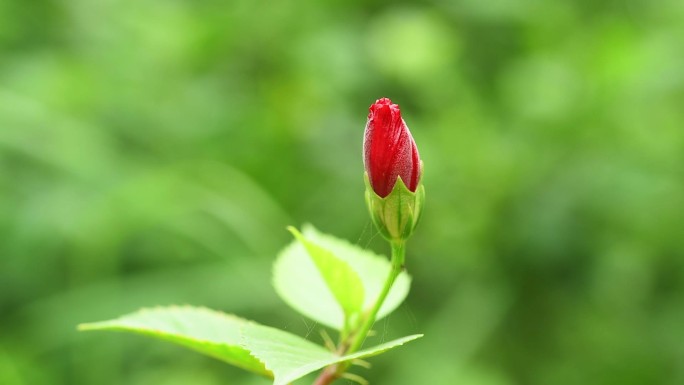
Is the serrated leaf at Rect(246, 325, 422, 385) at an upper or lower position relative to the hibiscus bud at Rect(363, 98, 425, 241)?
lower

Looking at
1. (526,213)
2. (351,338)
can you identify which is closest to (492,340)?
(526,213)

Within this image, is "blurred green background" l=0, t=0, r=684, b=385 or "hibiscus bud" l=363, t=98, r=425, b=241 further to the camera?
"blurred green background" l=0, t=0, r=684, b=385

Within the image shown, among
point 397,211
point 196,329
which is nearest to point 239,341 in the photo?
point 196,329

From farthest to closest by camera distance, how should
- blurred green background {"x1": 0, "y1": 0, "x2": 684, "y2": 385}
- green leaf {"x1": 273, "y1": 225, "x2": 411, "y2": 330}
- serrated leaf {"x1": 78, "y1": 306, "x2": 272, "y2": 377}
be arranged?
blurred green background {"x1": 0, "y1": 0, "x2": 684, "y2": 385}
green leaf {"x1": 273, "y1": 225, "x2": 411, "y2": 330}
serrated leaf {"x1": 78, "y1": 306, "x2": 272, "y2": 377}

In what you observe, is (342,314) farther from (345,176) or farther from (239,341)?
(345,176)

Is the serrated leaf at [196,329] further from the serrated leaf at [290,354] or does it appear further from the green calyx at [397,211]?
the green calyx at [397,211]

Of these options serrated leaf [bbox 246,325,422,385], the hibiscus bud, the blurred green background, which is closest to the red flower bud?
the hibiscus bud

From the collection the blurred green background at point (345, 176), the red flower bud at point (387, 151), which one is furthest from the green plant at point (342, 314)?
the blurred green background at point (345, 176)

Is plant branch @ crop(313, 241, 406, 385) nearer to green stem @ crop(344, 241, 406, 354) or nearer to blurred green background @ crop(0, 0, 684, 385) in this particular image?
green stem @ crop(344, 241, 406, 354)

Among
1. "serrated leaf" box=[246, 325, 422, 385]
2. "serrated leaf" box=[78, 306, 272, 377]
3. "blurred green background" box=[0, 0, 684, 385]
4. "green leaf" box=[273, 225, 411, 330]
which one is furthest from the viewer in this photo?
"blurred green background" box=[0, 0, 684, 385]
